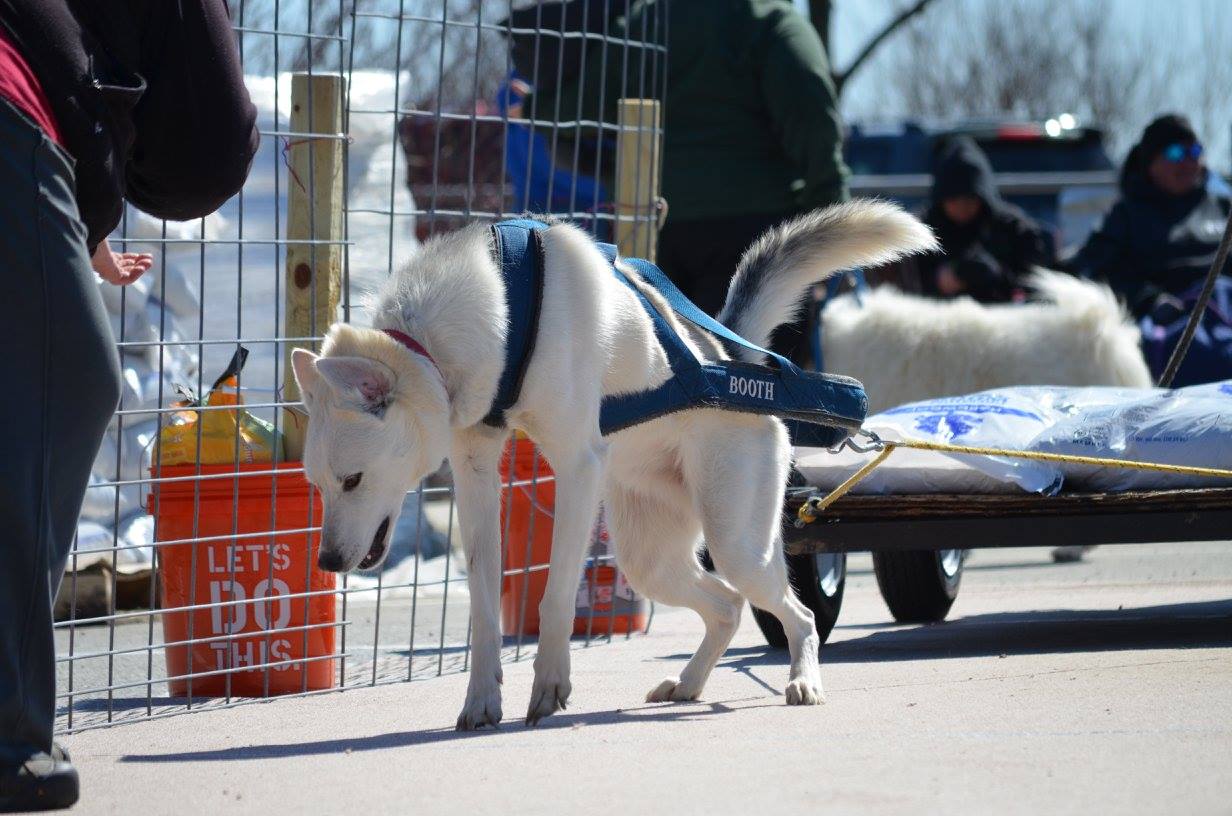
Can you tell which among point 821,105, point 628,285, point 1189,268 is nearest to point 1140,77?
point 1189,268

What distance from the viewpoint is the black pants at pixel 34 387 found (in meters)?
3.02

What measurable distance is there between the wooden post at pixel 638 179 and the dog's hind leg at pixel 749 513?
5.38 ft

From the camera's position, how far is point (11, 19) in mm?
3078

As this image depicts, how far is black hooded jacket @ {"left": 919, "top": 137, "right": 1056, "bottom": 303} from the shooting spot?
10.7 m

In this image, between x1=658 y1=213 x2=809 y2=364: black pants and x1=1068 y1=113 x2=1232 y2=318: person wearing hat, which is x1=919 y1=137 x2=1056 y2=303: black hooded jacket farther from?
x1=658 y1=213 x2=809 y2=364: black pants

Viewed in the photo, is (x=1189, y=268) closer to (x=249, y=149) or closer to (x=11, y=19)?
(x=249, y=149)

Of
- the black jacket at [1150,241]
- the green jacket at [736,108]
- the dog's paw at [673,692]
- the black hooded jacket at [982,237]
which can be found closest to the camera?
the dog's paw at [673,692]

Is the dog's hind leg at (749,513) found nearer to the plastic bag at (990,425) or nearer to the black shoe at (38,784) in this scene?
the plastic bag at (990,425)

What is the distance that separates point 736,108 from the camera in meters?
6.96

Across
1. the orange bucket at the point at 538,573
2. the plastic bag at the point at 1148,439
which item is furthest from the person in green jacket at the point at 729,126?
the plastic bag at the point at 1148,439

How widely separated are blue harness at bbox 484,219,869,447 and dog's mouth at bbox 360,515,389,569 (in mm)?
364

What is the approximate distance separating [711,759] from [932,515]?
1.84 meters

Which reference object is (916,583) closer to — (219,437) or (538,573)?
(538,573)

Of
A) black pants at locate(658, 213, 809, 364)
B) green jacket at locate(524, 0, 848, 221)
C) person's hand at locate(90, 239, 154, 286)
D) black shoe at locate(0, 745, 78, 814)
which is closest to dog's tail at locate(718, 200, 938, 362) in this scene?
person's hand at locate(90, 239, 154, 286)
